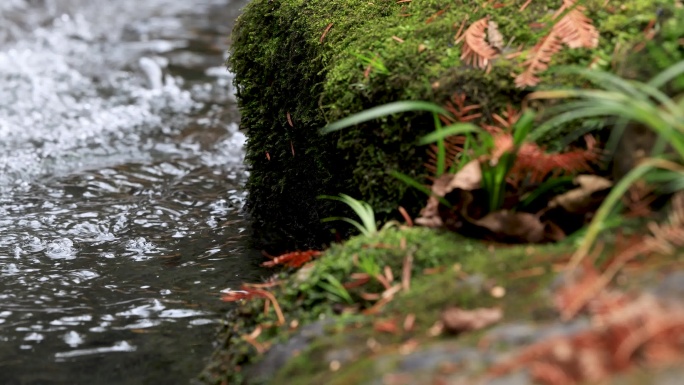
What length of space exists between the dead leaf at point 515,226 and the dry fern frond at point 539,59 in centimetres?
59

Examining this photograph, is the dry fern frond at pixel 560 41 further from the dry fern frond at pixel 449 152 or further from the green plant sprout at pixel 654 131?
the green plant sprout at pixel 654 131

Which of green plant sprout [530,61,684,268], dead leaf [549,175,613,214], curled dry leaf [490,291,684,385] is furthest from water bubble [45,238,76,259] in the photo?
curled dry leaf [490,291,684,385]

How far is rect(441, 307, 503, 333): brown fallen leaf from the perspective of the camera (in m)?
1.87

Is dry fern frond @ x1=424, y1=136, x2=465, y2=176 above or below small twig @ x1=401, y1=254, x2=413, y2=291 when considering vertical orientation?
above

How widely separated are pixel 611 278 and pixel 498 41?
136cm

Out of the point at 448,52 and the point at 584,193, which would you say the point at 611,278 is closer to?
the point at 584,193

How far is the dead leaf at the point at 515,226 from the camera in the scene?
2367 mm

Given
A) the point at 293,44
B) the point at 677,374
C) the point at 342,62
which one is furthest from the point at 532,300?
the point at 293,44

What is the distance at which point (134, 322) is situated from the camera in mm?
3004

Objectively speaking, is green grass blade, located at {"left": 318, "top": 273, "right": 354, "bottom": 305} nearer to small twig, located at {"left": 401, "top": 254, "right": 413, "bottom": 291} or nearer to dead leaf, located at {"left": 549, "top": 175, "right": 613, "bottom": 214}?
small twig, located at {"left": 401, "top": 254, "right": 413, "bottom": 291}

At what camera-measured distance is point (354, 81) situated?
3.07 metres

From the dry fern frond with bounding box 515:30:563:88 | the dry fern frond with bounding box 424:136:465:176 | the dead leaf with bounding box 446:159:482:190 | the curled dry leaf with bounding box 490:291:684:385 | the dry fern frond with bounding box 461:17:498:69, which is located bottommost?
the curled dry leaf with bounding box 490:291:684:385

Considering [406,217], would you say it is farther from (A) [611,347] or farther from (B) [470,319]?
(A) [611,347]

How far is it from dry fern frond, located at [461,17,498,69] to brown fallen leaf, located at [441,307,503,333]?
4.06 feet
